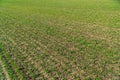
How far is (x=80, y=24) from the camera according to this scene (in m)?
20.7

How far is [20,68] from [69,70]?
305cm

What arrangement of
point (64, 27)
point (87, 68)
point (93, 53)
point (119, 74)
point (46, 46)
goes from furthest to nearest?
point (64, 27) → point (46, 46) → point (93, 53) → point (87, 68) → point (119, 74)

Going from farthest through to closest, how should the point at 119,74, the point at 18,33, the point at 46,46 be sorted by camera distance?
the point at 18,33 → the point at 46,46 → the point at 119,74

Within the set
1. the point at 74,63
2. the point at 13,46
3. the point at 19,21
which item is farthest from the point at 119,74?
the point at 19,21

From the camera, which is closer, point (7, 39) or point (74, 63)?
point (74, 63)

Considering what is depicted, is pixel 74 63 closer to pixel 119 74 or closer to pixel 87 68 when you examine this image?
pixel 87 68

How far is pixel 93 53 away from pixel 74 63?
1962mm

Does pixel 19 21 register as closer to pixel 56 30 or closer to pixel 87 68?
pixel 56 30

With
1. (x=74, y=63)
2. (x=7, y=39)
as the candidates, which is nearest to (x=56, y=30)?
(x=7, y=39)

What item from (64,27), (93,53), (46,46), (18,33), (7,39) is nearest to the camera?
(93,53)

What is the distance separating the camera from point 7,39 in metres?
16.9

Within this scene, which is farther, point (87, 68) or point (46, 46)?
point (46, 46)

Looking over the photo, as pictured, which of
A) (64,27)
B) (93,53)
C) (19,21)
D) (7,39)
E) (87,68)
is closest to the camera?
(87,68)

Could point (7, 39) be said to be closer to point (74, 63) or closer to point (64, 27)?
point (64, 27)
